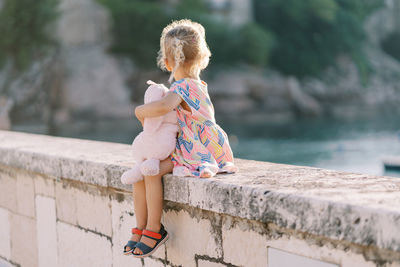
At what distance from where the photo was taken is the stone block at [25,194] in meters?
3.18

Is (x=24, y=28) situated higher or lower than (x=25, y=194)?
higher

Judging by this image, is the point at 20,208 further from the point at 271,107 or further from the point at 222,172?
the point at 271,107

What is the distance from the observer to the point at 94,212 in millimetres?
2711

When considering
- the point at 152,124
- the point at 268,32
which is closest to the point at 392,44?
the point at 268,32

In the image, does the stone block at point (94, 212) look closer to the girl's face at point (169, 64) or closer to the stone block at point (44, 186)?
the stone block at point (44, 186)

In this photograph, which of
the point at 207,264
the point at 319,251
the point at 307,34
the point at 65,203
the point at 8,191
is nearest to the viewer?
the point at 319,251

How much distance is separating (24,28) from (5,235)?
23263 millimetres

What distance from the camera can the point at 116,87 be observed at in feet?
85.1

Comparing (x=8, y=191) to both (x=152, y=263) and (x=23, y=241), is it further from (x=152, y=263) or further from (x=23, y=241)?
(x=152, y=263)

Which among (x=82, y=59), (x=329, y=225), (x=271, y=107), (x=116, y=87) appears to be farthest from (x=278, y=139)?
(x=329, y=225)

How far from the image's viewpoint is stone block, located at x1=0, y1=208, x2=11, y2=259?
3486mm

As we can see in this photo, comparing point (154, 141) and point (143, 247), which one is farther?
point (154, 141)

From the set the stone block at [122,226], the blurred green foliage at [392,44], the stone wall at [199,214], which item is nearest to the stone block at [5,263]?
the stone wall at [199,214]

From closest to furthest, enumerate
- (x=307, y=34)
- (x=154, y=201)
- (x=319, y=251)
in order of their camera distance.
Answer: (x=319, y=251) < (x=154, y=201) < (x=307, y=34)
